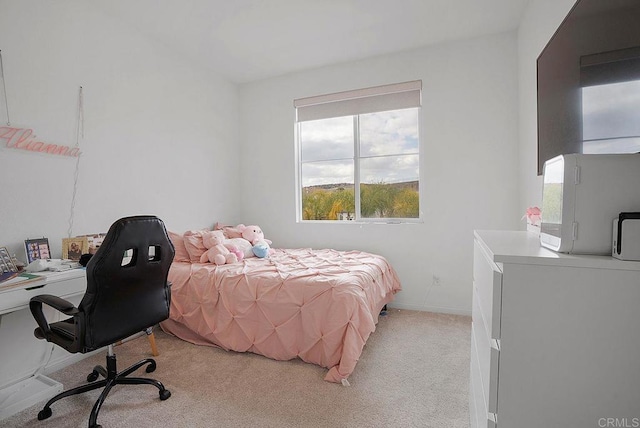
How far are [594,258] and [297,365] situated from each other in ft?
6.34

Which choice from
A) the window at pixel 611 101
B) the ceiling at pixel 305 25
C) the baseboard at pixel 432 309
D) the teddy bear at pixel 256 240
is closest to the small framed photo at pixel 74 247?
the teddy bear at pixel 256 240

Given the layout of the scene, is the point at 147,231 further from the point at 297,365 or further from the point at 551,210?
the point at 551,210

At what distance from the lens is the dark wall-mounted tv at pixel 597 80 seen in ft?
3.12

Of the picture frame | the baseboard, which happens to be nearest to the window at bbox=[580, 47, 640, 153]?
the baseboard

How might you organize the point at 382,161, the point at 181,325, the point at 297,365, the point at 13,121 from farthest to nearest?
the point at 382,161 → the point at 181,325 → the point at 297,365 → the point at 13,121

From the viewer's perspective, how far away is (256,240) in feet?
11.5

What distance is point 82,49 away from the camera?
246cm

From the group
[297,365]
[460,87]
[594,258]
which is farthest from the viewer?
[460,87]

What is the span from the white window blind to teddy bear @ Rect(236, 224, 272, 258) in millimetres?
1540

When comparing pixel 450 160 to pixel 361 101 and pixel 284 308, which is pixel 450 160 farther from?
pixel 284 308

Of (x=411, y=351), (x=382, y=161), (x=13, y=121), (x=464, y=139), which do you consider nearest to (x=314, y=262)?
(x=411, y=351)

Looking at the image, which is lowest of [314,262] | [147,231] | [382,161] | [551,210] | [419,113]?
[314,262]

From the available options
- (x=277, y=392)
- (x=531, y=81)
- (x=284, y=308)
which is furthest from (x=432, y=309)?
(x=531, y=81)

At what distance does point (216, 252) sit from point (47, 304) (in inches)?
54.6
